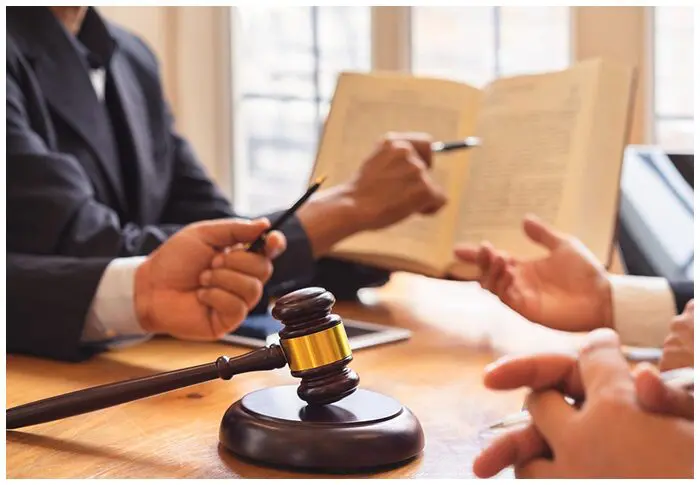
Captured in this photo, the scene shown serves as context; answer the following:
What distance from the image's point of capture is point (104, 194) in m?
1.57

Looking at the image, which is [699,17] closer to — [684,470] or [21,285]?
[684,470]

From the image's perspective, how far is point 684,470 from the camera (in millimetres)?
537

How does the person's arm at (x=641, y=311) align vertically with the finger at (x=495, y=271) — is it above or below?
below

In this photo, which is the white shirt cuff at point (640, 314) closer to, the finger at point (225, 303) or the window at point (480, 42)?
the finger at point (225, 303)

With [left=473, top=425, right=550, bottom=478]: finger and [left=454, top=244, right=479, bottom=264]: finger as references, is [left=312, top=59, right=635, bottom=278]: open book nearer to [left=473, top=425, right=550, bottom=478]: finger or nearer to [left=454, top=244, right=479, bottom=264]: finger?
[left=454, top=244, right=479, bottom=264]: finger

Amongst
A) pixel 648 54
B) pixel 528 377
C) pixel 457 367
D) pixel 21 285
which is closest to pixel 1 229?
pixel 21 285

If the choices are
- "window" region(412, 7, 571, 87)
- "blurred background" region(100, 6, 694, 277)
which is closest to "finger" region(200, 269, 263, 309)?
"blurred background" region(100, 6, 694, 277)

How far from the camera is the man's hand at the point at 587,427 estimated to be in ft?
1.77

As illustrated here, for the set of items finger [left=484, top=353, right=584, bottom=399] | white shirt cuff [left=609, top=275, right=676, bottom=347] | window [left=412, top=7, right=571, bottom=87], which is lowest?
white shirt cuff [left=609, top=275, right=676, bottom=347]

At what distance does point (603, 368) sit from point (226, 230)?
2.09 feet

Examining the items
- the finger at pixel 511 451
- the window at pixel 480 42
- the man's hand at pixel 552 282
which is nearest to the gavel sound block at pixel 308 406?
the finger at pixel 511 451

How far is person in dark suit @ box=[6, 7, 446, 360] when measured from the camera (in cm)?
117

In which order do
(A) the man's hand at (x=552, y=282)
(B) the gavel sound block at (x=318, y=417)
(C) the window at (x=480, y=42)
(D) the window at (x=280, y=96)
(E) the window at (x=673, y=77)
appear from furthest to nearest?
(D) the window at (x=280, y=96), (C) the window at (x=480, y=42), (E) the window at (x=673, y=77), (A) the man's hand at (x=552, y=282), (B) the gavel sound block at (x=318, y=417)

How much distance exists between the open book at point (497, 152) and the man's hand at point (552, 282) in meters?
0.13
